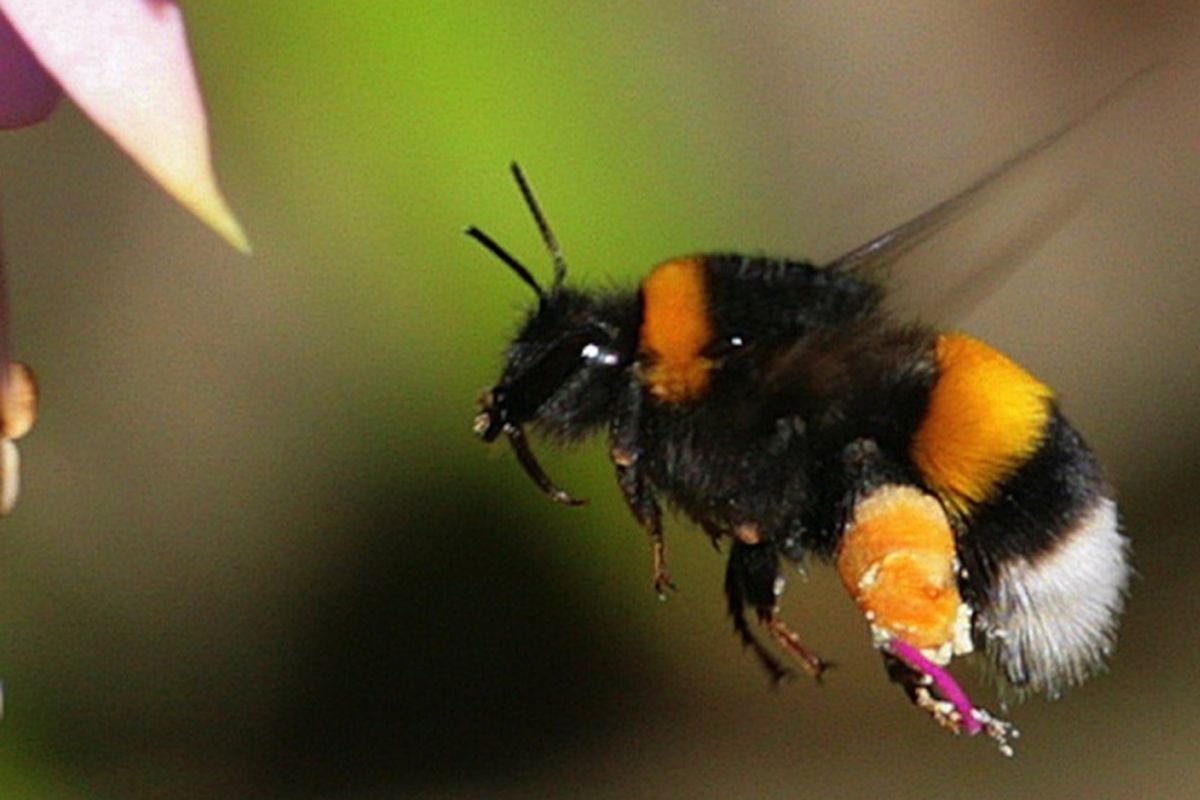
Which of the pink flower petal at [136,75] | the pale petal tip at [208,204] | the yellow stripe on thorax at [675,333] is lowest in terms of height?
the yellow stripe on thorax at [675,333]

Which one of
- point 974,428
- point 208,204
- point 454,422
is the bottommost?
point 454,422

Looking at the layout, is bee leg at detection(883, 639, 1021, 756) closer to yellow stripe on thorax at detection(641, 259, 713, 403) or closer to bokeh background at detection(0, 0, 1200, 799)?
yellow stripe on thorax at detection(641, 259, 713, 403)

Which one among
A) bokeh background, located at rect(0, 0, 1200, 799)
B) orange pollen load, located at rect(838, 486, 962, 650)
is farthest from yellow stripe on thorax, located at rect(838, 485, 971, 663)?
bokeh background, located at rect(0, 0, 1200, 799)

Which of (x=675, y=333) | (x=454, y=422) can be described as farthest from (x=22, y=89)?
(x=454, y=422)

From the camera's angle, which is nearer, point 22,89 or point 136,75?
point 136,75

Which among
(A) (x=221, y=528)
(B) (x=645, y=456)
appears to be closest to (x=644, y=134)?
(A) (x=221, y=528)

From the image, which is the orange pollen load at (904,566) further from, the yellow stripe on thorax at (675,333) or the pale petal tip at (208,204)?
the pale petal tip at (208,204)

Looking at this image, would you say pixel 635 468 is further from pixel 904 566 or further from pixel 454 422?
pixel 454 422

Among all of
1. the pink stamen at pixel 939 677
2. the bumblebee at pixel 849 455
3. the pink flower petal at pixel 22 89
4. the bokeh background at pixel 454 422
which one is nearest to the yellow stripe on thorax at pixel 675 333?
the bumblebee at pixel 849 455
